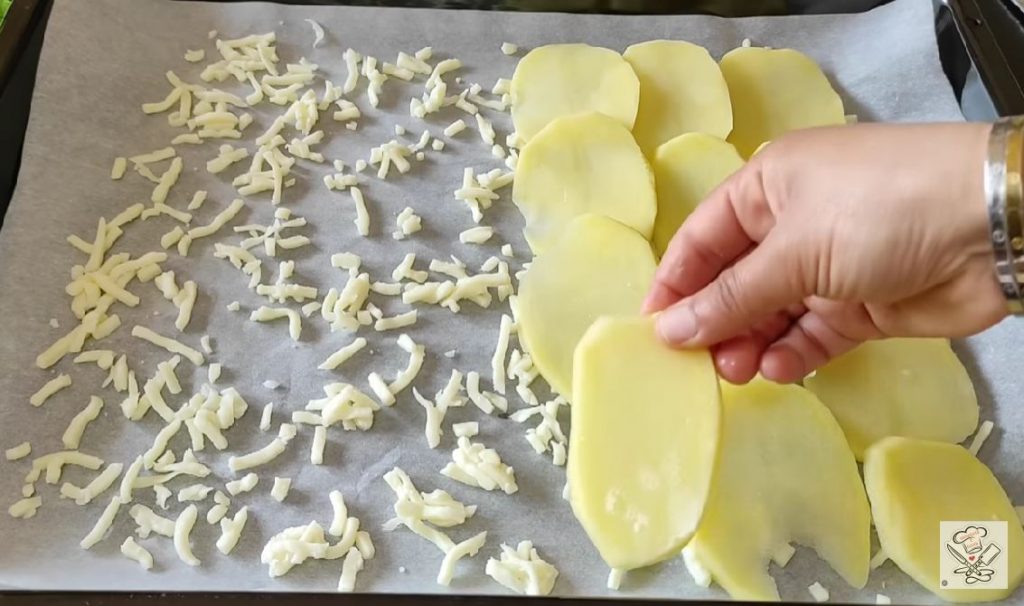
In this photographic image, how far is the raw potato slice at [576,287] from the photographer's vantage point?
1.04m

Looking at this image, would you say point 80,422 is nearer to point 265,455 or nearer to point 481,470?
point 265,455

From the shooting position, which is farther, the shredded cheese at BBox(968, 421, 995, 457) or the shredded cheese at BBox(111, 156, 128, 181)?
the shredded cheese at BBox(111, 156, 128, 181)

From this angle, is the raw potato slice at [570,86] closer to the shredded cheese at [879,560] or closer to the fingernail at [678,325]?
the fingernail at [678,325]

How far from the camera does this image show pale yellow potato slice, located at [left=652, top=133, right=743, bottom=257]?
1174 mm

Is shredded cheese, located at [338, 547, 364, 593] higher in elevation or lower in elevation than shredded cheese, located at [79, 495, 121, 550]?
lower

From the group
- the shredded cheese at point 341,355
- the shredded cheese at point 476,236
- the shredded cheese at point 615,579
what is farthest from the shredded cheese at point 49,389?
the shredded cheese at point 615,579

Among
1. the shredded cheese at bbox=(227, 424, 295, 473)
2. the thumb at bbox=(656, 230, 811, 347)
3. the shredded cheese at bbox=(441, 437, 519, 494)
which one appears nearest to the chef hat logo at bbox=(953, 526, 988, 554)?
the thumb at bbox=(656, 230, 811, 347)

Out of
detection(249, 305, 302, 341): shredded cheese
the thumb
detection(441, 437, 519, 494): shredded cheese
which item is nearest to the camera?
the thumb

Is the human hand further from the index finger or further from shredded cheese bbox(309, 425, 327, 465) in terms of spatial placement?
shredded cheese bbox(309, 425, 327, 465)

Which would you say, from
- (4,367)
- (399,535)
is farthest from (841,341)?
(4,367)

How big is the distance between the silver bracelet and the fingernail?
257 mm

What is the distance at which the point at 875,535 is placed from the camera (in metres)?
0.96

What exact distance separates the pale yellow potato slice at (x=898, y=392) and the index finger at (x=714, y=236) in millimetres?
239

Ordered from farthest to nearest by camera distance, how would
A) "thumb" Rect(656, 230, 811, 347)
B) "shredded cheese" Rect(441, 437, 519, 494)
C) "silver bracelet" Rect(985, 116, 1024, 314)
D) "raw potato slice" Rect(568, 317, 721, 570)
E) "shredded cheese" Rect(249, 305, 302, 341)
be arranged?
1. "shredded cheese" Rect(249, 305, 302, 341)
2. "shredded cheese" Rect(441, 437, 519, 494)
3. "raw potato slice" Rect(568, 317, 721, 570)
4. "thumb" Rect(656, 230, 811, 347)
5. "silver bracelet" Rect(985, 116, 1024, 314)
